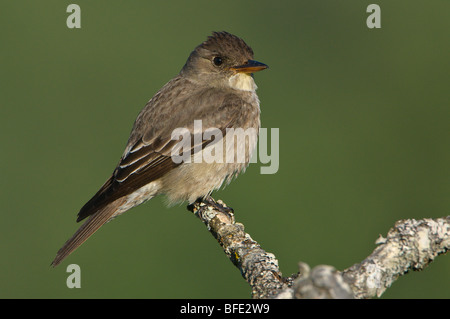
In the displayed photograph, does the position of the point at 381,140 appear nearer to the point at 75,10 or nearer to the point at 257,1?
the point at 257,1

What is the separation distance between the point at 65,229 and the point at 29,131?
1.68m

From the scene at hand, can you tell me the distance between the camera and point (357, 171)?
8914mm

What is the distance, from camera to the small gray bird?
6172mm

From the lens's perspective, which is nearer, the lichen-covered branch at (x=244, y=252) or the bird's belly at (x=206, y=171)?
the lichen-covered branch at (x=244, y=252)

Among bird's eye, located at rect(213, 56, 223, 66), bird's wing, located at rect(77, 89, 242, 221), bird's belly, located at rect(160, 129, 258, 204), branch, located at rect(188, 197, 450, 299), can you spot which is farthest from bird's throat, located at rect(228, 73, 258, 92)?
branch, located at rect(188, 197, 450, 299)

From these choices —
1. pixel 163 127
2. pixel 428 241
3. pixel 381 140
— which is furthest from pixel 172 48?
pixel 428 241

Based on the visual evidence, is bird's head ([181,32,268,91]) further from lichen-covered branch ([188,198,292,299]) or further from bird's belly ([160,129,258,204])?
lichen-covered branch ([188,198,292,299])

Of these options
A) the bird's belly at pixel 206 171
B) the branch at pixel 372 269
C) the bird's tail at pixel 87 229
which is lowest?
the branch at pixel 372 269

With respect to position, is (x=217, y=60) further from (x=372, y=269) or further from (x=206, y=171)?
(x=372, y=269)

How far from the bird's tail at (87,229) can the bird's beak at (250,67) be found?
71.1 inches

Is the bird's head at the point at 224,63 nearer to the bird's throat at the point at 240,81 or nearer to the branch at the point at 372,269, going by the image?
the bird's throat at the point at 240,81

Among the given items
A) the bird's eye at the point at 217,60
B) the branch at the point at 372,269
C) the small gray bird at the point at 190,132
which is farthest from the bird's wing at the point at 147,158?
the branch at the point at 372,269

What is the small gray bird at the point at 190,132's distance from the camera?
20.2 ft

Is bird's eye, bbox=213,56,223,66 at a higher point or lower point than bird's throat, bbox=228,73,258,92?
higher
